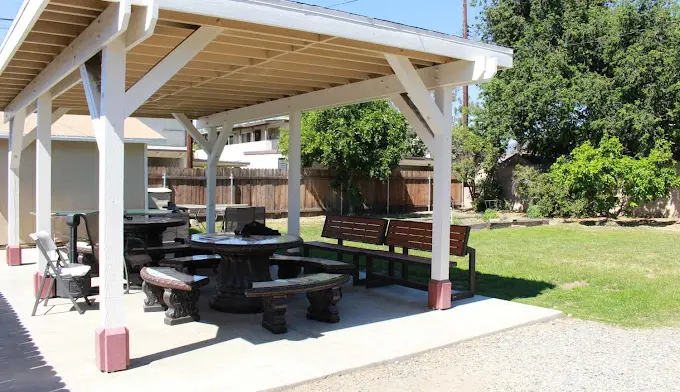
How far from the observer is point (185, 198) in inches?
717

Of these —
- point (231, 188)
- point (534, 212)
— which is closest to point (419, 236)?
point (231, 188)

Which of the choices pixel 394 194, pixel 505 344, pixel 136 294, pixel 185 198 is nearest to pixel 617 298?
pixel 505 344

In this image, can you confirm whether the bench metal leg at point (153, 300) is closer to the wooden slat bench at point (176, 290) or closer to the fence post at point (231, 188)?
the wooden slat bench at point (176, 290)

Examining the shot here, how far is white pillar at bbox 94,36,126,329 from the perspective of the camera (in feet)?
14.7

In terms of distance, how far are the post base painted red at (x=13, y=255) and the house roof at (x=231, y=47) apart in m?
2.47

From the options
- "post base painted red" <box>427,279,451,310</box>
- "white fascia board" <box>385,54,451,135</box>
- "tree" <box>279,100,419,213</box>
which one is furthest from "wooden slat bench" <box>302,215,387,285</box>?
"tree" <box>279,100,419,213</box>

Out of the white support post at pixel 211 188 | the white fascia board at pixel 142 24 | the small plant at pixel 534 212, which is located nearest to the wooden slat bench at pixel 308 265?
the white fascia board at pixel 142 24

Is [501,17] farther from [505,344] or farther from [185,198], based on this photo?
[505,344]

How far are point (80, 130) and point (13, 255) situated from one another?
12.9ft

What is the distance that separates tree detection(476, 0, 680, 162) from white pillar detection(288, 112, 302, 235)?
1435 cm

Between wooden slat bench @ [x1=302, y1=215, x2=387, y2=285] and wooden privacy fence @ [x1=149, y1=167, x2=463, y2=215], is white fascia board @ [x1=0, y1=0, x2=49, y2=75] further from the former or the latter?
wooden privacy fence @ [x1=149, y1=167, x2=463, y2=215]

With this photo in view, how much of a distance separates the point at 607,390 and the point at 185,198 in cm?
1552

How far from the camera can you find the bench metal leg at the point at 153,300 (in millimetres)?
6371

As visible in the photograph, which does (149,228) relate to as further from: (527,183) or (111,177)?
(527,183)
